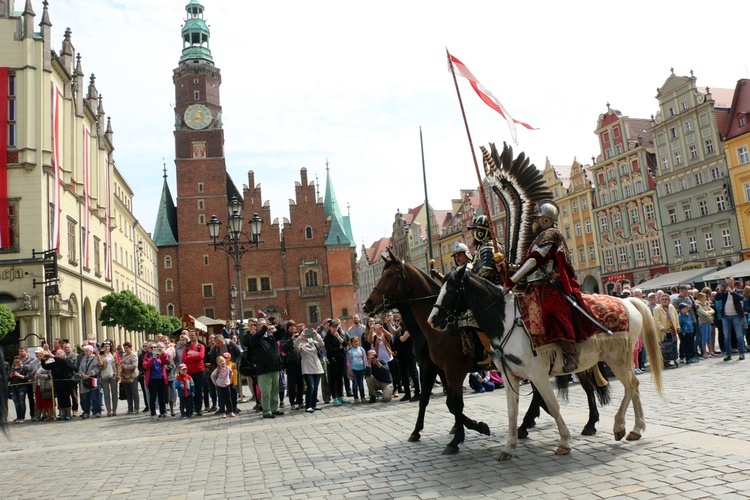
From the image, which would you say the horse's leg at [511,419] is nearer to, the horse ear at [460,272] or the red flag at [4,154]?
the horse ear at [460,272]

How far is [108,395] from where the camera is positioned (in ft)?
53.8

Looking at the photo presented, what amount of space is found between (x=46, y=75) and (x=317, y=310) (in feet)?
152

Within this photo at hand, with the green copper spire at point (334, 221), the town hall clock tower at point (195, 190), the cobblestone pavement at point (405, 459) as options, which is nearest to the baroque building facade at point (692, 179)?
the green copper spire at point (334, 221)

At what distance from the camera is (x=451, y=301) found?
23.8 ft

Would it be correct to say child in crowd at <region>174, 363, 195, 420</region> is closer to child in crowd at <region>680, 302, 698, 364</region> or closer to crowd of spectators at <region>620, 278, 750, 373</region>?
crowd of spectators at <region>620, 278, 750, 373</region>

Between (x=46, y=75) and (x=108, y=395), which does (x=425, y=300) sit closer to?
(x=108, y=395)

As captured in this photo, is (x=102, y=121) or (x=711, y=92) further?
(x=711, y=92)

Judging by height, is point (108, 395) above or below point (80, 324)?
below

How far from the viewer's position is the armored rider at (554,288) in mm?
6699

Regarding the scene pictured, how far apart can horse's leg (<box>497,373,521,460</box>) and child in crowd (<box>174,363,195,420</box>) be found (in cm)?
973

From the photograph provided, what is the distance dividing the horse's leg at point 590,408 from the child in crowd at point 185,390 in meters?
9.87

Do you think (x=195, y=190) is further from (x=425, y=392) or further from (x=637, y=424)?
(x=637, y=424)

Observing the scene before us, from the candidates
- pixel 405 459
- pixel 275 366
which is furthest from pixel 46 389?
pixel 405 459

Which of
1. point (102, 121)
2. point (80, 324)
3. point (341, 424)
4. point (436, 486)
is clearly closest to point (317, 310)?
point (102, 121)
